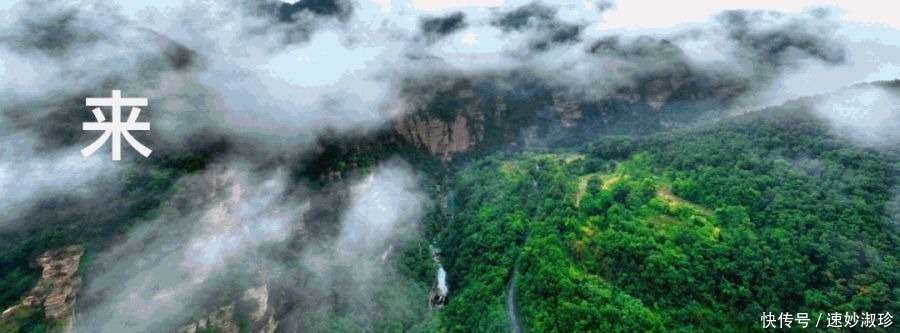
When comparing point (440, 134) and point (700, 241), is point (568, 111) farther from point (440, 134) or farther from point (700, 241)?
point (700, 241)

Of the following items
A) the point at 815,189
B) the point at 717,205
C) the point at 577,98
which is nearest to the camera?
the point at 815,189

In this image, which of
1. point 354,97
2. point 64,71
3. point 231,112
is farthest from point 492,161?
point 64,71

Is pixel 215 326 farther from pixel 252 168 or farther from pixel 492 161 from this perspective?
pixel 492 161

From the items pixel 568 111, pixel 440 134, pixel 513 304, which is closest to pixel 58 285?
pixel 513 304

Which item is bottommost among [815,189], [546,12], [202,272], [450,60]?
[202,272]

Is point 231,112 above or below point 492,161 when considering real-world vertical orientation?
above

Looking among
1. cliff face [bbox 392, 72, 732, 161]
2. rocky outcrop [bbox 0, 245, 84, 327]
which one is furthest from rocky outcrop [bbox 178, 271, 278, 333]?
cliff face [bbox 392, 72, 732, 161]

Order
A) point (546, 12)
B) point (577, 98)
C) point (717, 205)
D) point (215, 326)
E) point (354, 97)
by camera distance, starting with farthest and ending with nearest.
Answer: point (546, 12) → point (577, 98) → point (354, 97) → point (717, 205) → point (215, 326)

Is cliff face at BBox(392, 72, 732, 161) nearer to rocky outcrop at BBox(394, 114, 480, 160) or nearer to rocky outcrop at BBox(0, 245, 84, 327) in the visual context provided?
rocky outcrop at BBox(394, 114, 480, 160)
